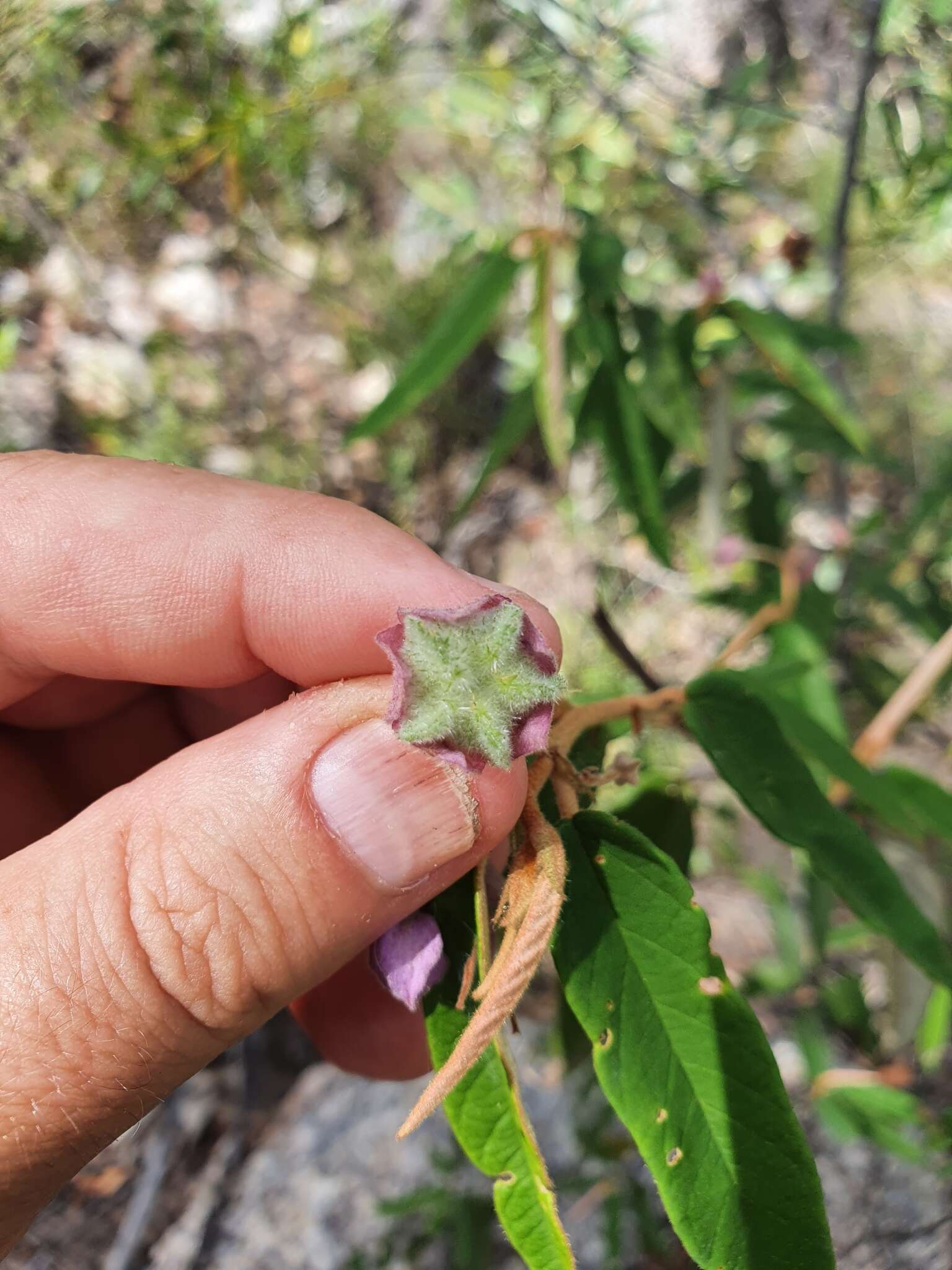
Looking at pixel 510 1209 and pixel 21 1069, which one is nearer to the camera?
pixel 510 1209

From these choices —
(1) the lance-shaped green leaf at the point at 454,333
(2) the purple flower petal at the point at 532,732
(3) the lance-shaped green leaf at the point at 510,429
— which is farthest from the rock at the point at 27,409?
(2) the purple flower petal at the point at 532,732

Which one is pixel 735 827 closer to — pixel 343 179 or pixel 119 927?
pixel 119 927

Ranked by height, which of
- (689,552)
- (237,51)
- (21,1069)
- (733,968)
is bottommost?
(733,968)

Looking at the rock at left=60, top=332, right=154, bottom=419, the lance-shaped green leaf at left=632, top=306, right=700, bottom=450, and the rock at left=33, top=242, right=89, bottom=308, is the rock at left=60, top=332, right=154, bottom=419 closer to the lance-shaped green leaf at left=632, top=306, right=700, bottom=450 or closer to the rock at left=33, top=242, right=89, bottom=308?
the rock at left=33, top=242, right=89, bottom=308

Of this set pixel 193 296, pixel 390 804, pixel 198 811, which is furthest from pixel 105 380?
pixel 390 804

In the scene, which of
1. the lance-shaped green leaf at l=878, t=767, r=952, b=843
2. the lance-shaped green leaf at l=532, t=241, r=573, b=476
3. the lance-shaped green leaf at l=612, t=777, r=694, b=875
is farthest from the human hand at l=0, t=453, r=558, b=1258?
the lance-shaped green leaf at l=878, t=767, r=952, b=843

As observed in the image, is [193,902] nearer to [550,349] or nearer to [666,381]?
[550,349]

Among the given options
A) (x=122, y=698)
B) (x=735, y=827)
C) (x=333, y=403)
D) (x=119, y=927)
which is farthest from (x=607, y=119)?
(x=119, y=927)

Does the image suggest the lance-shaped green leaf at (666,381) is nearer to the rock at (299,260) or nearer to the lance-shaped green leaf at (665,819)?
the lance-shaped green leaf at (665,819)

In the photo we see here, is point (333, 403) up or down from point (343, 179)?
down
